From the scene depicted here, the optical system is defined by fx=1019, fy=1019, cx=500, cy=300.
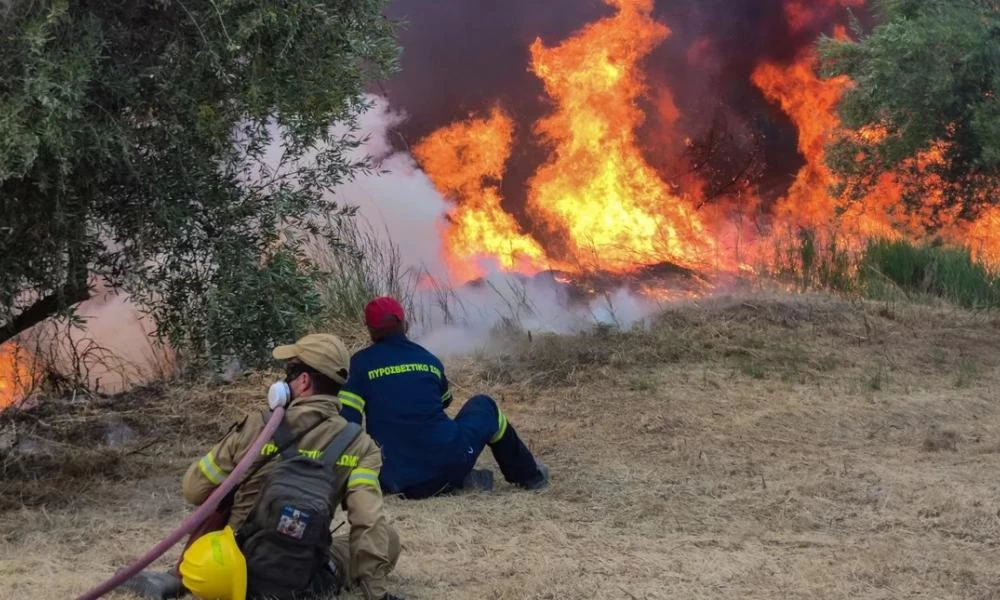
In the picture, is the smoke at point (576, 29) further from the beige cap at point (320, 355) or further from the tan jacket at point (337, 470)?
the tan jacket at point (337, 470)

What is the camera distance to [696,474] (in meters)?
6.84

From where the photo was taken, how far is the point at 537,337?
10789 mm

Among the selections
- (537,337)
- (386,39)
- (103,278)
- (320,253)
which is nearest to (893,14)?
(537,337)

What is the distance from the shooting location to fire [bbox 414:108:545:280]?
39.0 feet

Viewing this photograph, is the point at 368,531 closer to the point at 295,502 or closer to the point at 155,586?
the point at 295,502

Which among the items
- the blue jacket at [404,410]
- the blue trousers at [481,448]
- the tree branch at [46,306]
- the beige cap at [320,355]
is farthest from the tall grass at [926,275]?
the beige cap at [320,355]

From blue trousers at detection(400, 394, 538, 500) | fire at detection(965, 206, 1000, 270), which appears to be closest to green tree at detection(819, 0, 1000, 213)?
fire at detection(965, 206, 1000, 270)

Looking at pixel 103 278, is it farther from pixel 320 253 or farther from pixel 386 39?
pixel 320 253

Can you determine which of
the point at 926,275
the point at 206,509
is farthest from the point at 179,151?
the point at 926,275

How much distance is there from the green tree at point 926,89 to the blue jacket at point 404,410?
7.61m

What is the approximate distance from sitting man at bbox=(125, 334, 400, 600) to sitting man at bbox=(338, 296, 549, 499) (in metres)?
1.95

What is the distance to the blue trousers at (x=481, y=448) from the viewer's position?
6211 mm

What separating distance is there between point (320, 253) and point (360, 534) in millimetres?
6619

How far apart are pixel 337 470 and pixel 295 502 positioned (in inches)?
10.1
